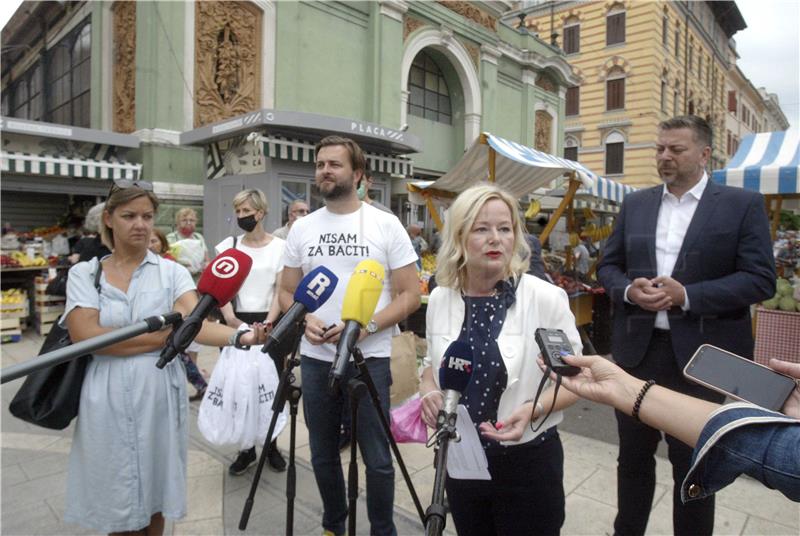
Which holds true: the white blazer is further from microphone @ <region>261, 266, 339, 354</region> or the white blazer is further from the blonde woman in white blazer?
microphone @ <region>261, 266, 339, 354</region>

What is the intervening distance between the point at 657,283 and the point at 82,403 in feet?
8.32

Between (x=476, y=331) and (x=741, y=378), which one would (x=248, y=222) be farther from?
(x=741, y=378)

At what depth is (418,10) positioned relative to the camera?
1243 cm

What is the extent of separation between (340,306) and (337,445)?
71 centimetres

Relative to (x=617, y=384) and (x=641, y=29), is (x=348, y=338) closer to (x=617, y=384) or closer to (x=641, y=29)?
(x=617, y=384)

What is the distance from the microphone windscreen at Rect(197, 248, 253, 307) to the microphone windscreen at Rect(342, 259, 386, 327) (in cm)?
45

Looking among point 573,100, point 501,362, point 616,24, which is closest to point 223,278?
point 501,362

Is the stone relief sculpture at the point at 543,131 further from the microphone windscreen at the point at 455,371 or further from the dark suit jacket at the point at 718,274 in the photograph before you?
the microphone windscreen at the point at 455,371

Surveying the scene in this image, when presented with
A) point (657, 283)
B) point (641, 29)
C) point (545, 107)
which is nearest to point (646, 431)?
point (657, 283)

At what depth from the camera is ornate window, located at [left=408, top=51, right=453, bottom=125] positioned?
13898 millimetres

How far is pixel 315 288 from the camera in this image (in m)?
1.65

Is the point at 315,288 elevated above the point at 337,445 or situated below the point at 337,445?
above

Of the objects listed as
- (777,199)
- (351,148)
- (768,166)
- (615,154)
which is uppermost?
(615,154)

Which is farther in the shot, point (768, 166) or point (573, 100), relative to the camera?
point (573, 100)
